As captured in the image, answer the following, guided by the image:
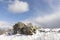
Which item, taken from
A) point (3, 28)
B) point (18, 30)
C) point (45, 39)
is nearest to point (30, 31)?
point (18, 30)

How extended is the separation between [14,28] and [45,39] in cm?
180

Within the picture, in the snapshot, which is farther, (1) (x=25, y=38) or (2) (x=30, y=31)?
(2) (x=30, y=31)

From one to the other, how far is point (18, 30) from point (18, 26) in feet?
0.49

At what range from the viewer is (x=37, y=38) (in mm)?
4000

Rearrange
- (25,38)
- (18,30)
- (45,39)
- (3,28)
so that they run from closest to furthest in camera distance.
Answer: (45,39)
(25,38)
(18,30)
(3,28)

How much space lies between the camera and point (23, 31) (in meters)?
4.92

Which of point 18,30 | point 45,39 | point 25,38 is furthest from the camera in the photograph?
point 18,30

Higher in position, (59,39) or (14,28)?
(14,28)

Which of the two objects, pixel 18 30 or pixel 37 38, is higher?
pixel 18 30

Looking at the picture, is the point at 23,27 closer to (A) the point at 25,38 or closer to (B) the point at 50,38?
(A) the point at 25,38

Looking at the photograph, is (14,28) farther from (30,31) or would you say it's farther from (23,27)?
(30,31)

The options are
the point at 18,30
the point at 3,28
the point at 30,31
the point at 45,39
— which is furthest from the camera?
the point at 3,28

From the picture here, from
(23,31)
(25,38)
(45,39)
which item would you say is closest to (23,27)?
(23,31)

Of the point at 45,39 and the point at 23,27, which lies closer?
the point at 45,39
